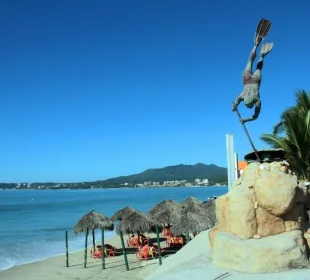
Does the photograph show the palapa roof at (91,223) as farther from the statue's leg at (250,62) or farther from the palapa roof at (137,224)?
the statue's leg at (250,62)

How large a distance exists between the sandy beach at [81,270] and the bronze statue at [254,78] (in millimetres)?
6869

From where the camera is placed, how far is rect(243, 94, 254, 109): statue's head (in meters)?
9.30

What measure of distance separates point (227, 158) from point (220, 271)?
5468 millimetres

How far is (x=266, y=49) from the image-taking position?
9.41 metres

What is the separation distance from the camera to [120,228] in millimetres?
17734

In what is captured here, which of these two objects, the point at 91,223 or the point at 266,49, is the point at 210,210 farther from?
the point at 266,49

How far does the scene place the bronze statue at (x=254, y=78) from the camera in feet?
30.6

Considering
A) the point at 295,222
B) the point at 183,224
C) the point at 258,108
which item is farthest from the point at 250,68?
the point at 183,224

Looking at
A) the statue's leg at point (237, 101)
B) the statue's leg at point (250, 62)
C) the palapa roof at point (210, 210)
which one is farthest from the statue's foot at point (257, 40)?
the palapa roof at point (210, 210)

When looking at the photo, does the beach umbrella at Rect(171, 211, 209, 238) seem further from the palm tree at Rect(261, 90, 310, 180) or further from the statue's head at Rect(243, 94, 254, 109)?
the statue's head at Rect(243, 94, 254, 109)

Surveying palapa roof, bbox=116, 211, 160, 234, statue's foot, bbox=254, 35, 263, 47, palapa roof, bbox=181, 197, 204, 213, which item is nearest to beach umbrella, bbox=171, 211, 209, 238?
palapa roof, bbox=181, 197, 204, 213

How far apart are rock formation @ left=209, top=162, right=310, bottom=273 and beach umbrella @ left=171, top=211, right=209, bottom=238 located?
7907 mm

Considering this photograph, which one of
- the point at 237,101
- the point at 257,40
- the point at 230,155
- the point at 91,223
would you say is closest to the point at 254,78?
the point at 237,101

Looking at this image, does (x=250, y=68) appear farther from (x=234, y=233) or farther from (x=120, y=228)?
(x=120, y=228)
